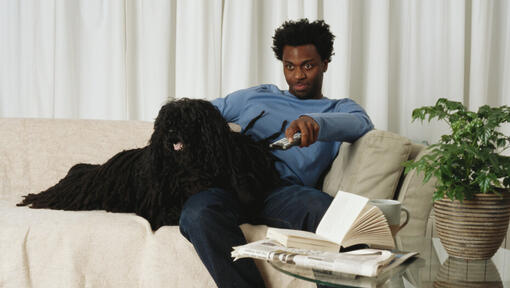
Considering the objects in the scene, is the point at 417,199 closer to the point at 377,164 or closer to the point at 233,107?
the point at 377,164

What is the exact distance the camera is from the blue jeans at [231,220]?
1.48 meters

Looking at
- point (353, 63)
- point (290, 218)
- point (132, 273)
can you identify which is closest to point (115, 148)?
point (132, 273)

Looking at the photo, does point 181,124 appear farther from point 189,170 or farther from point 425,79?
point 425,79

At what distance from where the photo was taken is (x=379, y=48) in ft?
9.02

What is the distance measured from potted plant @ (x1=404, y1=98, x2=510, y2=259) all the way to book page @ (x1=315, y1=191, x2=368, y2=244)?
0.99 feet

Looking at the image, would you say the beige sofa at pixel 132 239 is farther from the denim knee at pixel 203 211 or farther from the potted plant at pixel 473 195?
the potted plant at pixel 473 195

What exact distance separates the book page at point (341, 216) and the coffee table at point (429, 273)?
0.14m

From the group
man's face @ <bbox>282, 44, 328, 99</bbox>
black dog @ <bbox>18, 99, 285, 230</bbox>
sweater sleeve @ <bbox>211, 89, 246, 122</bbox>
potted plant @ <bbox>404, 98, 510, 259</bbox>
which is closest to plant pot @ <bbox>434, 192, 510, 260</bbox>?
potted plant @ <bbox>404, 98, 510, 259</bbox>

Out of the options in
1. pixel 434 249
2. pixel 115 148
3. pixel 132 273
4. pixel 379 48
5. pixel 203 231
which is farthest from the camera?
pixel 379 48

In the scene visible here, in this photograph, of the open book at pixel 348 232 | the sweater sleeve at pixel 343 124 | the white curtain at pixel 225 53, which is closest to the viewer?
the open book at pixel 348 232

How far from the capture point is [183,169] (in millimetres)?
1781

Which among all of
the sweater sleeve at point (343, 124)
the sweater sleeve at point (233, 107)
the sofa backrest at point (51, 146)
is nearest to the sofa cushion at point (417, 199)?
the sweater sleeve at point (343, 124)

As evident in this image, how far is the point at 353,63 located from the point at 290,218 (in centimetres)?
140

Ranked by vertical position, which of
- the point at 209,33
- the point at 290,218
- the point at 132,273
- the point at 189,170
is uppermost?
the point at 209,33
